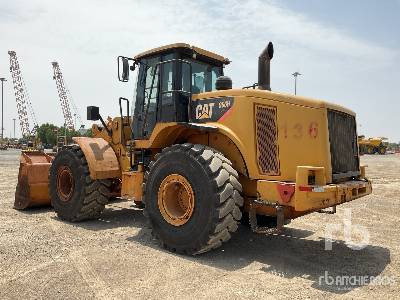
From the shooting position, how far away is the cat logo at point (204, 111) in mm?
5575

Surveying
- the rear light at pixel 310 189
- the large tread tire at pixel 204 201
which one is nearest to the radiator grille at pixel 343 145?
the rear light at pixel 310 189

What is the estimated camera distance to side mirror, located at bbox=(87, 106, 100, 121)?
7074mm

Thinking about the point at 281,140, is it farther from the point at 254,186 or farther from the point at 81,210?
the point at 81,210

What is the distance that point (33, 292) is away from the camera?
3791 millimetres

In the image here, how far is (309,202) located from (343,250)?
1594mm

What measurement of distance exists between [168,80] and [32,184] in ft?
13.6

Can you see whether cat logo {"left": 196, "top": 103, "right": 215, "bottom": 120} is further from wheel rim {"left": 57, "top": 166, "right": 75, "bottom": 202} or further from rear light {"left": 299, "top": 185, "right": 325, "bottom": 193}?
wheel rim {"left": 57, "top": 166, "right": 75, "bottom": 202}

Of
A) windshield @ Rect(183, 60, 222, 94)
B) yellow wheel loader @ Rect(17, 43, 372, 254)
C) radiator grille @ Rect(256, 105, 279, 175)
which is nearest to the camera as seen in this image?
yellow wheel loader @ Rect(17, 43, 372, 254)

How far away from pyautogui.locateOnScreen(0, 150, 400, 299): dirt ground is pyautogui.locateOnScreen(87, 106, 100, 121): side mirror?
201cm

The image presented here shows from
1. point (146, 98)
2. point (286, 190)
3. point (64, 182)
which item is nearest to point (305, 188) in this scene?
point (286, 190)

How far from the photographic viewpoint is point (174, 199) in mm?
5586

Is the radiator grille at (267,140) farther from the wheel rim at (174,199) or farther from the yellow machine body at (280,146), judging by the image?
the wheel rim at (174,199)

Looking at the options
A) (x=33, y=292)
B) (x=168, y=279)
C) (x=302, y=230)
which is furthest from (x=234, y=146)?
(x=33, y=292)

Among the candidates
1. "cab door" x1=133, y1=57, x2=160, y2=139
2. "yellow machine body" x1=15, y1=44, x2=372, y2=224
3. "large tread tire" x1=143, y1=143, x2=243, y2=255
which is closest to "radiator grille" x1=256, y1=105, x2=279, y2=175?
"yellow machine body" x1=15, y1=44, x2=372, y2=224
